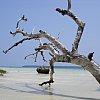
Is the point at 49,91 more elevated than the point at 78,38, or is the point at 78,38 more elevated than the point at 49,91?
the point at 78,38

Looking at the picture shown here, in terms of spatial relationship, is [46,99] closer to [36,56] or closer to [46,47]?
[46,47]

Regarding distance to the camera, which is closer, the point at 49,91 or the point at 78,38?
the point at 78,38

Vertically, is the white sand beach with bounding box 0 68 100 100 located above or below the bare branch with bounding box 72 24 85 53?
below

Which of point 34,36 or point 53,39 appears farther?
point 34,36

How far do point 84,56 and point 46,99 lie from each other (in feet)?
8.13

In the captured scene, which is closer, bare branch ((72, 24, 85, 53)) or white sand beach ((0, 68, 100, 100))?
white sand beach ((0, 68, 100, 100))

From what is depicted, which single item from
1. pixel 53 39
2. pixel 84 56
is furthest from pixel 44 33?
pixel 84 56

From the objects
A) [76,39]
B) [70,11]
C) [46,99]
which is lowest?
[46,99]

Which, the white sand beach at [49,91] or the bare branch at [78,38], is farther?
the bare branch at [78,38]

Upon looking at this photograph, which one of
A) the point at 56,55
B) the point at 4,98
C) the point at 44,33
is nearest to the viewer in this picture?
the point at 4,98

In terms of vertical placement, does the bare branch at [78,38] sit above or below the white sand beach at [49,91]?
above

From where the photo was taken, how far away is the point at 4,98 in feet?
40.7

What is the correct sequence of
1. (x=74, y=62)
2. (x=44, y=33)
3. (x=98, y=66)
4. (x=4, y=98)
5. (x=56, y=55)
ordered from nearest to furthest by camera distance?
(x=4, y=98) → (x=98, y=66) → (x=74, y=62) → (x=56, y=55) → (x=44, y=33)

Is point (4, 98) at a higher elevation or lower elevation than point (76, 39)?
lower
